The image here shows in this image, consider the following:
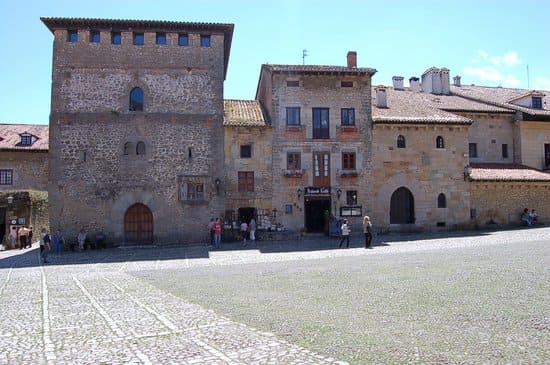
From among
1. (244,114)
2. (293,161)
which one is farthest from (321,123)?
(244,114)

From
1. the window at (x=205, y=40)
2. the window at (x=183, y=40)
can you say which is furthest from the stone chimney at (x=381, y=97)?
the window at (x=183, y=40)

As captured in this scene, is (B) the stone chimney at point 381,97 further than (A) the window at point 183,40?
Yes

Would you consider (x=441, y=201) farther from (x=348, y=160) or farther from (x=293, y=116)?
(x=293, y=116)

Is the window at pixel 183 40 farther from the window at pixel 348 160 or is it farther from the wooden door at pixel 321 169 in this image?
the window at pixel 348 160

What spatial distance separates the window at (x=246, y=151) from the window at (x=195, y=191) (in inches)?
119

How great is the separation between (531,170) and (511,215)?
4.23 metres

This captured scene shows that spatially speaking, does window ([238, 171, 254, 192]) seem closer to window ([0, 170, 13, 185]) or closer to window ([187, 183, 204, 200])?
window ([187, 183, 204, 200])

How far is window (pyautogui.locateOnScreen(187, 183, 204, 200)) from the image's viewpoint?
26312 mm

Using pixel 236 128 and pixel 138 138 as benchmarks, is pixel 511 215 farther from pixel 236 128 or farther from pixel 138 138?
pixel 138 138

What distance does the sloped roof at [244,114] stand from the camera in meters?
27.1

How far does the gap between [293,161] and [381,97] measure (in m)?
8.05

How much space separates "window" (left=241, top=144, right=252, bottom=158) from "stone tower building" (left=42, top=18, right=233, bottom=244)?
Answer: 129 centimetres

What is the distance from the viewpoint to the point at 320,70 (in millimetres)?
27734

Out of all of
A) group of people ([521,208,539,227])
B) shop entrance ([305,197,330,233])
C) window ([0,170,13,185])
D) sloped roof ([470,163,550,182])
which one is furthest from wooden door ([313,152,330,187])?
window ([0,170,13,185])
